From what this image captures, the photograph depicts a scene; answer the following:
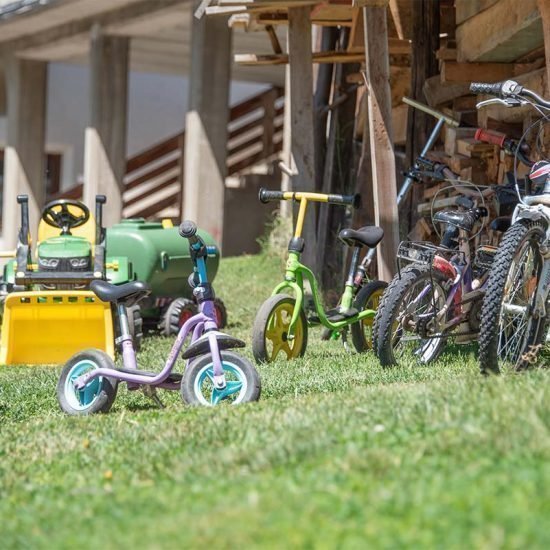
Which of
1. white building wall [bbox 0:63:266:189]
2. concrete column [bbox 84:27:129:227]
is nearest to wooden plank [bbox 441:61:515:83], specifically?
concrete column [bbox 84:27:129:227]

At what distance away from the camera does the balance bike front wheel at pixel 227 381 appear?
5.62 meters

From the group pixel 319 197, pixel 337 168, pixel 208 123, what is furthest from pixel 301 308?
pixel 208 123

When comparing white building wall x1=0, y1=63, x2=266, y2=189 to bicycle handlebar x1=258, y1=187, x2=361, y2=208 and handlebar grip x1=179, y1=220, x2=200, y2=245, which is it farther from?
handlebar grip x1=179, y1=220, x2=200, y2=245

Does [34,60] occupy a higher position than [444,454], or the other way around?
Answer: [34,60]

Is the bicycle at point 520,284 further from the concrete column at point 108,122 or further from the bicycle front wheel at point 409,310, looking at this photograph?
the concrete column at point 108,122

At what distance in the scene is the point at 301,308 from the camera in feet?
24.4

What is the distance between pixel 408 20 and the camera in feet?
37.4

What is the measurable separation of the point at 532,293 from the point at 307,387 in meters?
1.17

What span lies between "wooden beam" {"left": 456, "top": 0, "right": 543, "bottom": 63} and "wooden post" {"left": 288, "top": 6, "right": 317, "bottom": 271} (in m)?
1.20

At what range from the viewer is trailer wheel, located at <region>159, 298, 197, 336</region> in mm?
9930

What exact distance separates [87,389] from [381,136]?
129 inches

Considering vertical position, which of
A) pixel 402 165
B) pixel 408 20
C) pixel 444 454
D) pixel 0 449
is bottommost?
pixel 0 449

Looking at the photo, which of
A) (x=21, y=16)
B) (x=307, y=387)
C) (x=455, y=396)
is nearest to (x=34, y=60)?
(x=21, y=16)

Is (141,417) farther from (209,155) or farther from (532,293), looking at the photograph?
(209,155)
